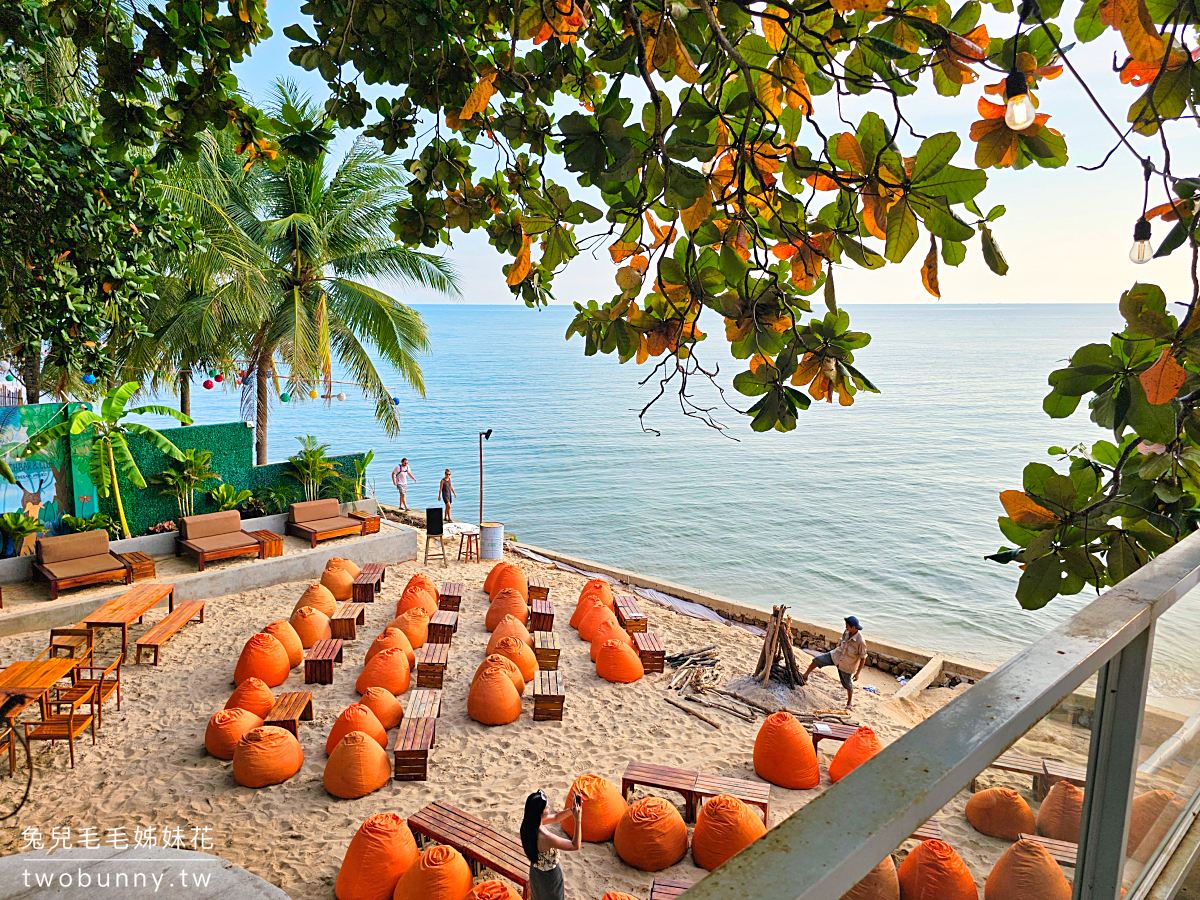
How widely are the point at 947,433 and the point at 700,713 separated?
172 feet

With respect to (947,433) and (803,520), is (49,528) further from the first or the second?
(947,433)

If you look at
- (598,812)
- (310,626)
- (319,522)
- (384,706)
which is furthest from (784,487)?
(598,812)

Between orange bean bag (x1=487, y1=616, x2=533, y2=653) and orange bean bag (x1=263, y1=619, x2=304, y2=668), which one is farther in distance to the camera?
orange bean bag (x1=487, y1=616, x2=533, y2=653)

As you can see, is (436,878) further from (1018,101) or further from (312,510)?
(312,510)

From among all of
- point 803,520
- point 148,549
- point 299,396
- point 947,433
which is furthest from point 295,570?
point 947,433

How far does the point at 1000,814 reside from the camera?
3.49ft

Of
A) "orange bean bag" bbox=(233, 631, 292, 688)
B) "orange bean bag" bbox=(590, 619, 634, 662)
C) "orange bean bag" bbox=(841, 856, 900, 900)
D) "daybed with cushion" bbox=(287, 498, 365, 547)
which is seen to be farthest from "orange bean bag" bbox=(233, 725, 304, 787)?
"orange bean bag" bbox=(841, 856, 900, 900)

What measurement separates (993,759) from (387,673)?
30.6ft

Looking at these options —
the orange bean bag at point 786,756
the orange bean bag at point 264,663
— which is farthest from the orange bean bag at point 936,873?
the orange bean bag at point 264,663

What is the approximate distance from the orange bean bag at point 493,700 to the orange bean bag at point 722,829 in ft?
10.0

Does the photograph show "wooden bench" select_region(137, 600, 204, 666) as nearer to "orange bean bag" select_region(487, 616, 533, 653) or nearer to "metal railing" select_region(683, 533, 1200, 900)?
"orange bean bag" select_region(487, 616, 533, 653)

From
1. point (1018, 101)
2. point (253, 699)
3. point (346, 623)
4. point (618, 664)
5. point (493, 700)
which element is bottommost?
point (618, 664)

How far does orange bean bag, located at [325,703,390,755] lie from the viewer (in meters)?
7.72

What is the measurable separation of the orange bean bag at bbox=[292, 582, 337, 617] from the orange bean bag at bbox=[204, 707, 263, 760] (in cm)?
317
